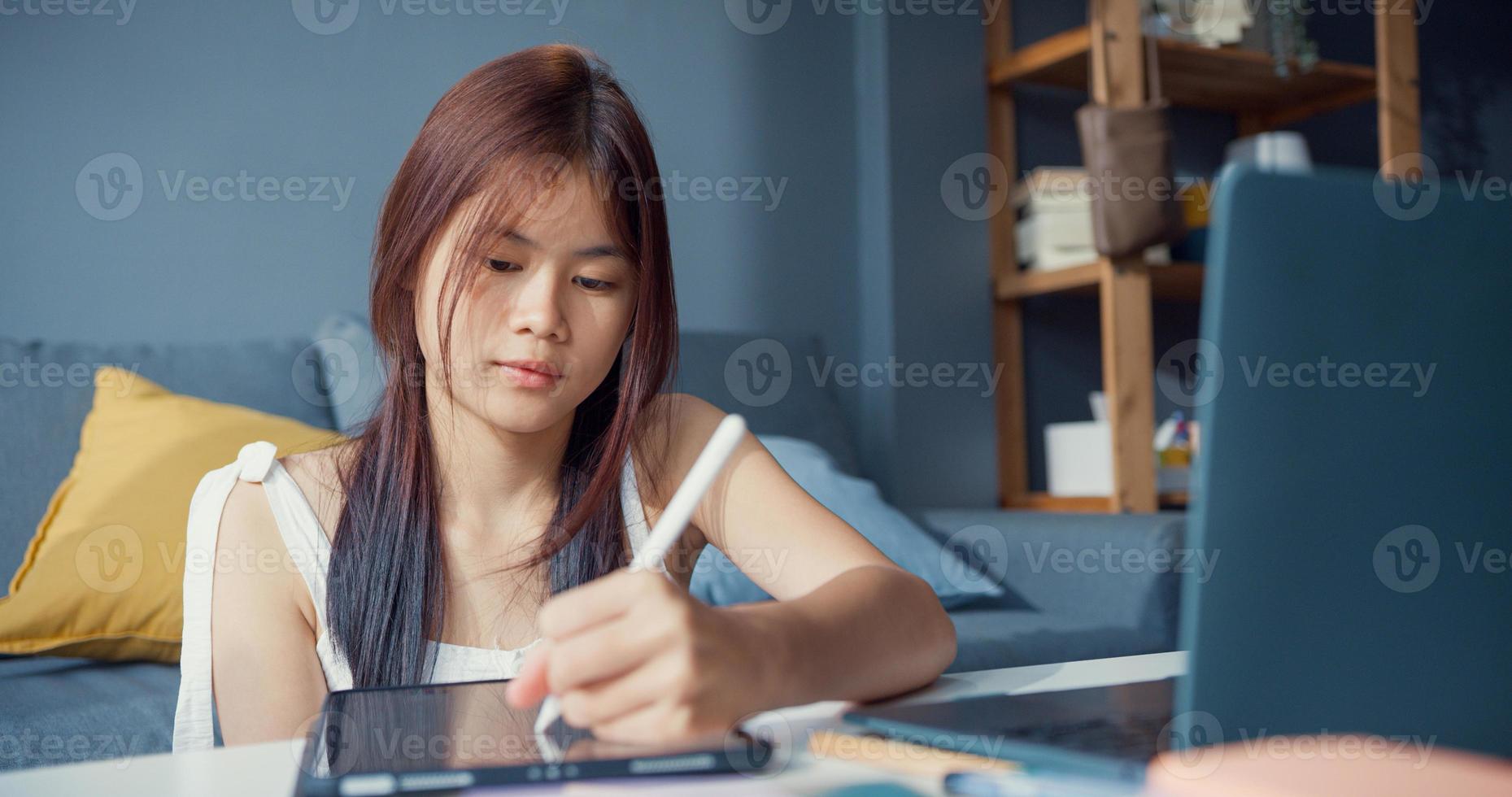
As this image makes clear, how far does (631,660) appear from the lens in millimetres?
473

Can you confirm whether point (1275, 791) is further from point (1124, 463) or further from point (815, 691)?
point (1124, 463)

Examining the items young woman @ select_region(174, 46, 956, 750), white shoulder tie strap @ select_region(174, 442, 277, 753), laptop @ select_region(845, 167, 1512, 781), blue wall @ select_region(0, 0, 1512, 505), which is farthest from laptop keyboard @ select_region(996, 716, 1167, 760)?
blue wall @ select_region(0, 0, 1512, 505)

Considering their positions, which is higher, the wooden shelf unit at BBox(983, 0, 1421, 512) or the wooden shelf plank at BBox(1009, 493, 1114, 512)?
the wooden shelf unit at BBox(983, 0, 1421, 512)

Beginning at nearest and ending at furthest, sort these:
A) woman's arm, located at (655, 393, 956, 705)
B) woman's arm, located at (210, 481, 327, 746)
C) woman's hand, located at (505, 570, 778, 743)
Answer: woman's hand, located at (505, 570, 778, 743), woman's arm, located at (655, 393, 956, 705), woman's arm, located at (210, 481, 327, 746)

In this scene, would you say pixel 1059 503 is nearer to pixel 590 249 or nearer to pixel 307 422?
pixel 307 422

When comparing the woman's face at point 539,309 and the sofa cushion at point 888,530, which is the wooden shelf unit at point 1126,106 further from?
the woman's face at point 539,309

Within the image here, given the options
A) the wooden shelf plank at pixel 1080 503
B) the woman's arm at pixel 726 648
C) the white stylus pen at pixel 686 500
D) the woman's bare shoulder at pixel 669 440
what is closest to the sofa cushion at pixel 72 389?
the woman's bare shoulder at pixel 669 440

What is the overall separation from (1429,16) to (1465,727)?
11.7ft

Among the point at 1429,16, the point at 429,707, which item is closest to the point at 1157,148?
the point at 1429,16

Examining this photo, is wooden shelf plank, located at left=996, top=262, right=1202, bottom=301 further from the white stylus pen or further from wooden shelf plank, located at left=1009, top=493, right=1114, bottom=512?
the white stylus pen

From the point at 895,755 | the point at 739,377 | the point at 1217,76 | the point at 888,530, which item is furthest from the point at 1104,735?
the point at 1217,76

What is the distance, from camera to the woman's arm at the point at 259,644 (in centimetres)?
89

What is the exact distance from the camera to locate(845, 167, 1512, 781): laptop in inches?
15.1

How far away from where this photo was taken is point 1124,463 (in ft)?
A: 7.59
